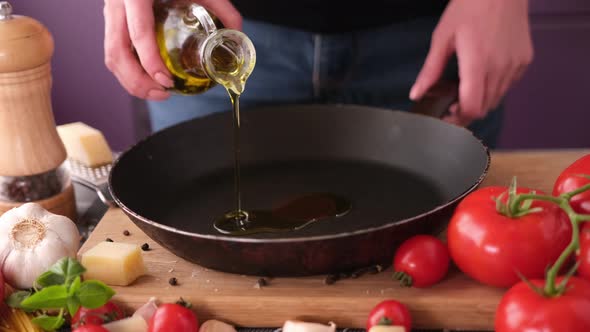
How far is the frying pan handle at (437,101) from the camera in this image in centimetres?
126

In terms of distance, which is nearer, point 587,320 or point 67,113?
point 587,320

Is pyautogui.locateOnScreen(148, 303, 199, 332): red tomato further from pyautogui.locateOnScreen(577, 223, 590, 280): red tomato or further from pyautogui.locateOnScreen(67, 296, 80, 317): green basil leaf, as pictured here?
pyautogui.locateOnScreen(577, 223, 590, 280): red tomato

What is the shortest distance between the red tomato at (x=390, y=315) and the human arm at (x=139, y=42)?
1.55 ft

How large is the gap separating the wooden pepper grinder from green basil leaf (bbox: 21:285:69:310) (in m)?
0.31

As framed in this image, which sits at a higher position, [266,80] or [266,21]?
[266,21]

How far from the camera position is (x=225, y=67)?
3.59 ft

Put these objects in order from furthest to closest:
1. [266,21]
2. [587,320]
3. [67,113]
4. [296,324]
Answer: [67,113]
[266,21]
[296,324]
[587,320]

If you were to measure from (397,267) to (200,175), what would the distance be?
0.44 metres

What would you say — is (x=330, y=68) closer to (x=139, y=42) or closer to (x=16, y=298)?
(x=139, y=42)

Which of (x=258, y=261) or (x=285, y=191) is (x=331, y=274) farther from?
(x=285, y=191)

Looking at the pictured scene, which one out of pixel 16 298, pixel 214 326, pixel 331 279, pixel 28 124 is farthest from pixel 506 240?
pixel 28 124

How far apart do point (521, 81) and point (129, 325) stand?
1883 mm

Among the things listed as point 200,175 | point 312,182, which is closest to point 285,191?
point 312,182

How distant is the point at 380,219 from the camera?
41.1 inches
